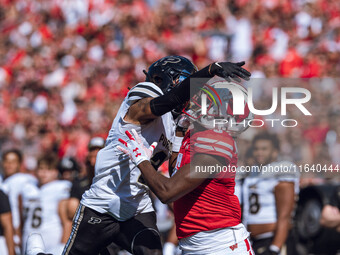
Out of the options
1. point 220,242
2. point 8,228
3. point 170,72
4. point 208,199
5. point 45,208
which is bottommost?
point 220,242

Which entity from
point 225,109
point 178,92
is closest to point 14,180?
point 178,92

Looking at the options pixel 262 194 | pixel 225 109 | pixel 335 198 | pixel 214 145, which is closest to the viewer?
pixel 214 145

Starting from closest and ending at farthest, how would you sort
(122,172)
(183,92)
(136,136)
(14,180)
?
(183,92) < (136,136) < (122,172) < (14,180)

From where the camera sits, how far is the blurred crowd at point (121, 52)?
11625 mm

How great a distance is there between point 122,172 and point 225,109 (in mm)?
1048

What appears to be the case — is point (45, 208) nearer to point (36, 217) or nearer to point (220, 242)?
point (36, 217)

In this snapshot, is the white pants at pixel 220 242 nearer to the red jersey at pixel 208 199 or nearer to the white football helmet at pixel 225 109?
the red jersey at pixel 208 199

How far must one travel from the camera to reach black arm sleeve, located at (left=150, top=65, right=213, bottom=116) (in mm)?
3633

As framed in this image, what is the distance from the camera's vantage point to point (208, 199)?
3.53 m

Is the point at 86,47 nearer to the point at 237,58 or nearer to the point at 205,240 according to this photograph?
the point at 237,58

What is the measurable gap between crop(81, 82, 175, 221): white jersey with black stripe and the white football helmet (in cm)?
60

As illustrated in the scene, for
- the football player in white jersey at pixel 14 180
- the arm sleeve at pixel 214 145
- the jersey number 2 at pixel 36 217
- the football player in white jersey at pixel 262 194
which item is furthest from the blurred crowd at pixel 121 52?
the arm sleeve at pixel 214 145

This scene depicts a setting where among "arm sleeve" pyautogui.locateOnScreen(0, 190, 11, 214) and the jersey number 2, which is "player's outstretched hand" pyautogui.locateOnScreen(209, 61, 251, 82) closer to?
"arm sleeve" pyautogui.locateOnScreen(0, 190, 11, 214)

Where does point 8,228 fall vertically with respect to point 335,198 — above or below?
below
